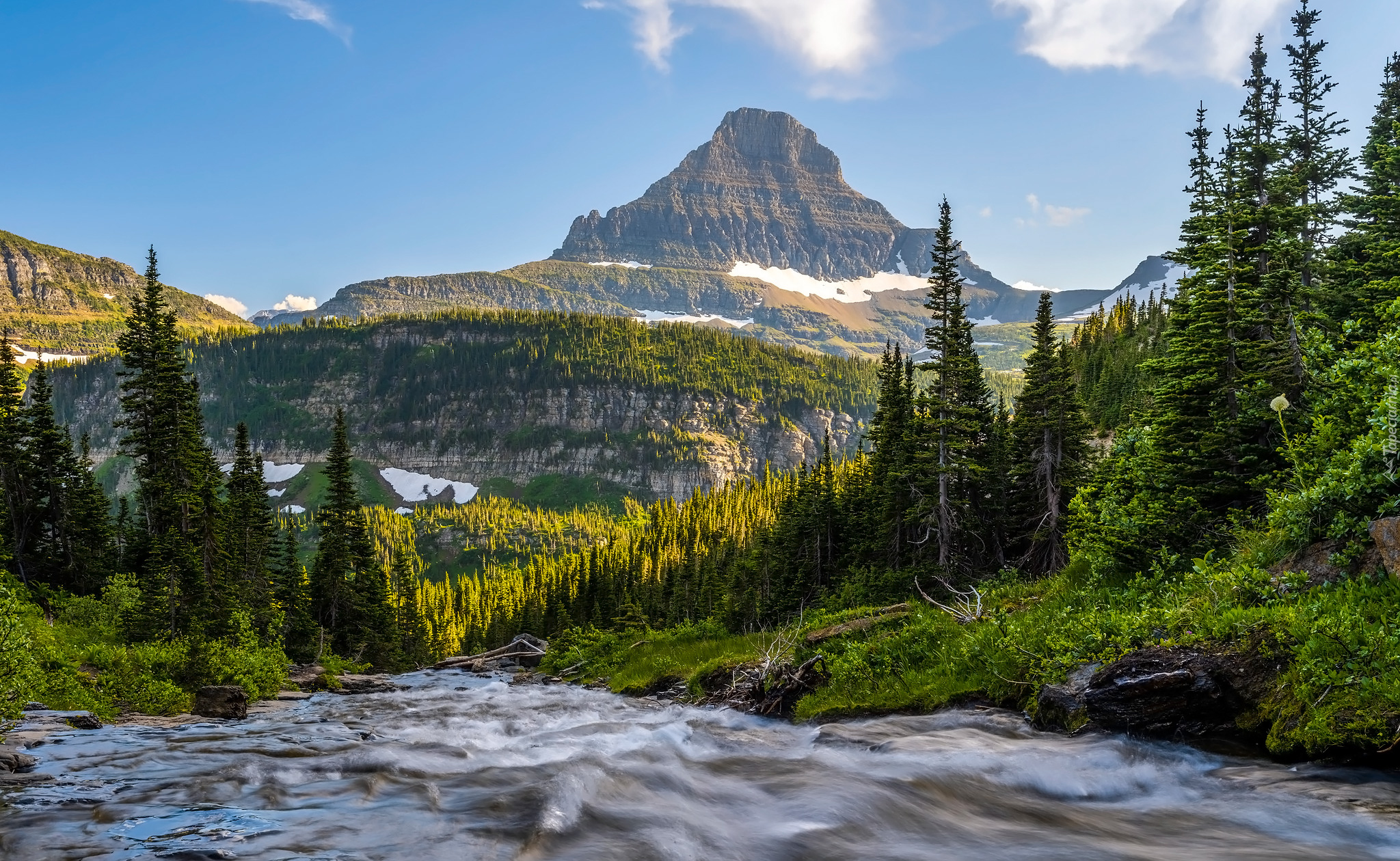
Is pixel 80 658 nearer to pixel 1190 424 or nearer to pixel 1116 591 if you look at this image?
pixel 1116 591

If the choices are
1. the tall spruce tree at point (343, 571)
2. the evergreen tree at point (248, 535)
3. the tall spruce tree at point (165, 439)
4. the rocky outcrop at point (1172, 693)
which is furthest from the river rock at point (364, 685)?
the rocky outcrop at point (1172, 693)

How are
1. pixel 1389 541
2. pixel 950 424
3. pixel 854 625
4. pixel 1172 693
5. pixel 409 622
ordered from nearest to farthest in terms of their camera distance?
pixel 1389 541 → pixel 1172 693 → pixel 854 625 → pixel 950 424 → pixel 409 622

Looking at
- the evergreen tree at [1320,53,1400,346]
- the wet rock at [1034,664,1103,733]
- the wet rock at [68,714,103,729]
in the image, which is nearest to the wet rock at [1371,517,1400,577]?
the wet rock at [1034,664,1103,733]

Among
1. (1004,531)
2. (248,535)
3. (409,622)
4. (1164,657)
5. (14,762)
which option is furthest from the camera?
(409,622)

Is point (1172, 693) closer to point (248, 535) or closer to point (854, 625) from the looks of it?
point (854, 625)

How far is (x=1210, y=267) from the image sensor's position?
21281 mm

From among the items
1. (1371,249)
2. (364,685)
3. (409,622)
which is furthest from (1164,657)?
(409,622)

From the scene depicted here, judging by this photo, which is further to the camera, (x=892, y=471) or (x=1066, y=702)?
(x=892, y=471)

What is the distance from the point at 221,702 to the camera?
21.4 meters

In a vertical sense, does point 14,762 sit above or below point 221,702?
above

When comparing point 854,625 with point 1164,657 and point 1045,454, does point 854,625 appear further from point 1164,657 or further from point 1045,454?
point 1045,454

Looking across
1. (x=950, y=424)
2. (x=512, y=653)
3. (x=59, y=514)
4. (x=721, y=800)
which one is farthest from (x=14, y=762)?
(x=59, y=514)

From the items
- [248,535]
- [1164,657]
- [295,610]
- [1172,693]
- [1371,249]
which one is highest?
[1371,249]

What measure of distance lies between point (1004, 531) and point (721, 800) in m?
31.0
